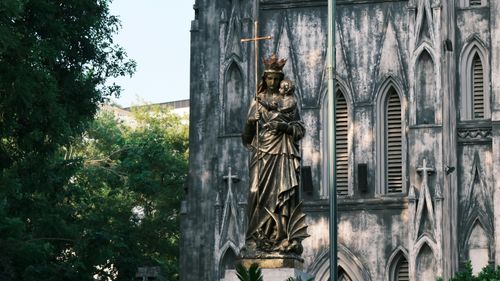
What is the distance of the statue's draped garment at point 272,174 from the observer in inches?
792

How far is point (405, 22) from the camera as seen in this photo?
41219 mm

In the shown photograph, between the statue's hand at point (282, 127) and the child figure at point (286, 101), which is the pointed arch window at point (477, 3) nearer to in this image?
the child figure at point (286, 101)

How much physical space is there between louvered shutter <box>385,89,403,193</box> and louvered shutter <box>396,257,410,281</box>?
1.97 m

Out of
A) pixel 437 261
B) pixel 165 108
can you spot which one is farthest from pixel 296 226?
pixel 165 108

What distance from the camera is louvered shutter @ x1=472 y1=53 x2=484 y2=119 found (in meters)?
40.9

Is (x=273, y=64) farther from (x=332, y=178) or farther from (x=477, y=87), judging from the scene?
(x=477, y=87)

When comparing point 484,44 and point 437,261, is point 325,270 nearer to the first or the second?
point 437,261

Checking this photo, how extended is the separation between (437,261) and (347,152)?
14.2 ft

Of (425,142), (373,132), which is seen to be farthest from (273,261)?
(373,132)

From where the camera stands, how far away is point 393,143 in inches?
1615

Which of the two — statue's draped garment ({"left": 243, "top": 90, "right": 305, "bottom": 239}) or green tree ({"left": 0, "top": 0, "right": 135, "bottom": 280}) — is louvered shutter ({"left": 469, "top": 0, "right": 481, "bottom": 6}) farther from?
statue's draped garment ({"left": 243, "top": 90, "right": 305, "bottom": 239})

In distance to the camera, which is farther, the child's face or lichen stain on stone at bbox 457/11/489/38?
lichen stain on stone at bbox 457/11/489/38

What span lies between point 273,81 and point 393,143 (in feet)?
67.4

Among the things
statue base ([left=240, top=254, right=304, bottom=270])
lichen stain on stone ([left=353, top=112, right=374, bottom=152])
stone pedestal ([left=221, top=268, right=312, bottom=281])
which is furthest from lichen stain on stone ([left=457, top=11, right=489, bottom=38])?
stone pedestal ([left=221, top=268, right=312, bottom=281])
